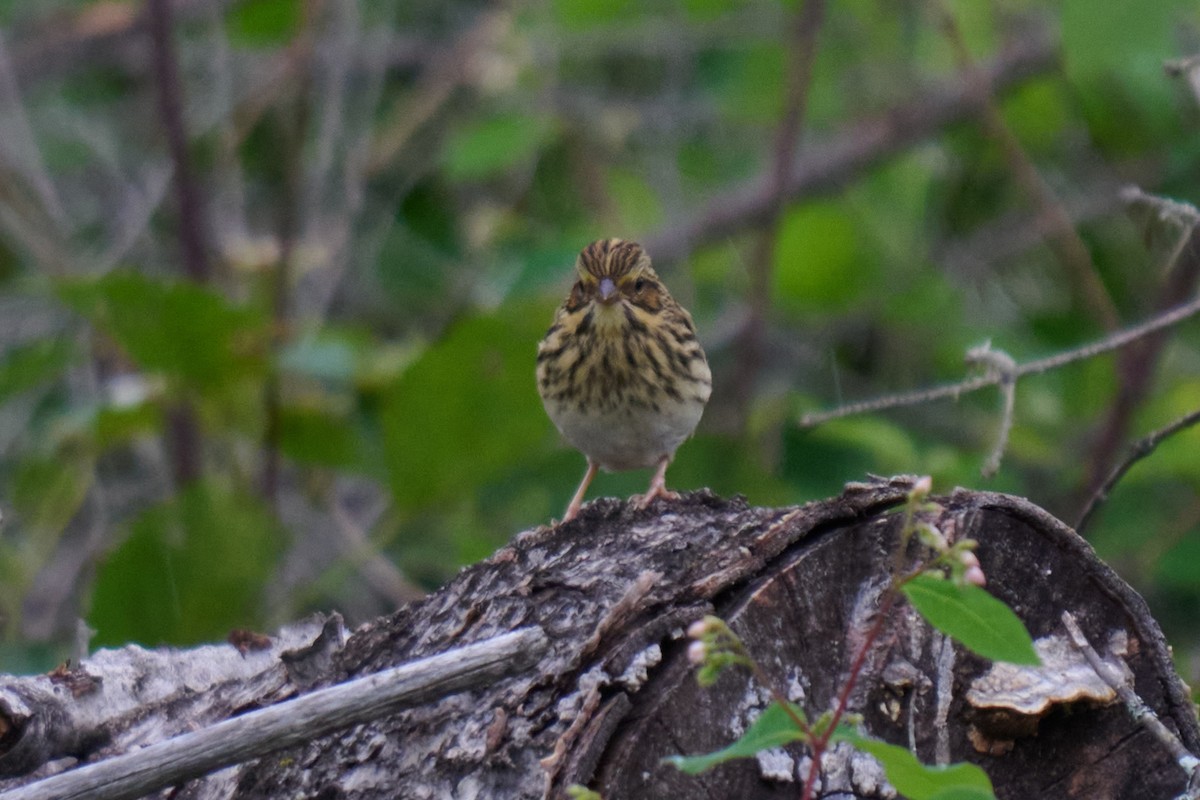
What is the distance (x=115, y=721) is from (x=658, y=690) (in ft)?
3.43

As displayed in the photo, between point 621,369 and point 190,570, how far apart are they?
4.17ft

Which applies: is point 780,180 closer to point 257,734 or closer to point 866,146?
point 866,146

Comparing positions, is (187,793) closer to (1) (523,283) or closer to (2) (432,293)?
(1) (523,283)

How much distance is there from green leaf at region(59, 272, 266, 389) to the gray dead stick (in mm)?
2636

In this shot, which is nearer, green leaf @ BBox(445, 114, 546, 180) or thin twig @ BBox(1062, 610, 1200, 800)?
thin twig @ BBox(1062, 610, 1200, 800)

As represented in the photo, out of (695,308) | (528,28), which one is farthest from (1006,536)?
(528,28)

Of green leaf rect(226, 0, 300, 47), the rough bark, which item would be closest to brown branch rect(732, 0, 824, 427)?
green leaf rect(226, 0, 300, 47)

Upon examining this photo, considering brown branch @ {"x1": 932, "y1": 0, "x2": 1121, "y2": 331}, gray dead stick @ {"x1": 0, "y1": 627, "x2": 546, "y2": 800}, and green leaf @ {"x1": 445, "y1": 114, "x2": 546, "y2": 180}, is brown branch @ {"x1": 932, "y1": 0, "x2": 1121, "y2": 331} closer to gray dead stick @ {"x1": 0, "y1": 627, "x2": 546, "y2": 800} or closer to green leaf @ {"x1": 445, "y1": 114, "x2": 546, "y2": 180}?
green leaf @ {"x1": 445, "y1": 114, "x2": 546, "y2": 180}

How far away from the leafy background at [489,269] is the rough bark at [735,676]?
1798mm

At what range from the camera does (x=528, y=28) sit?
720 centimetres

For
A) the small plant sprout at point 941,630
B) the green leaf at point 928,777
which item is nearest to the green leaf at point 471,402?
the small plant sprout at point 941,630

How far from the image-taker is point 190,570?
4.38m

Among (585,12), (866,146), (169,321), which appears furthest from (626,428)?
(866,146)

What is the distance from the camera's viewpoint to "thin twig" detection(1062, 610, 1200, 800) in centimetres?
229
